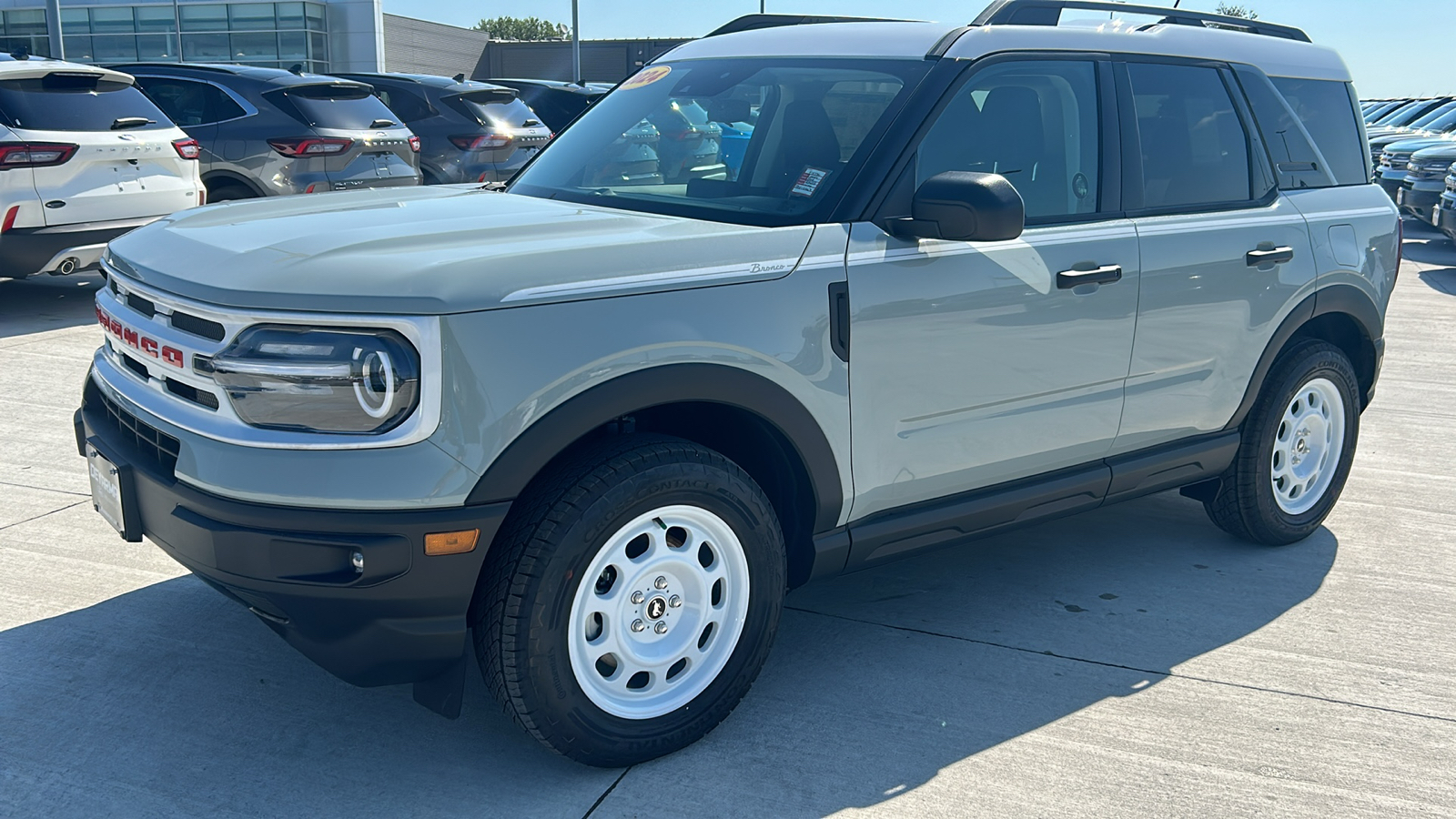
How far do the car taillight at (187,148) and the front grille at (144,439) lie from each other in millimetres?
6253

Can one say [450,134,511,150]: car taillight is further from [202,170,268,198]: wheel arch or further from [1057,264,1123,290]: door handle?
[1057,264,1123,290]: door handle

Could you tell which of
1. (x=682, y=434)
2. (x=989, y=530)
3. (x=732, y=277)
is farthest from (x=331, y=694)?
(x=989, y=530)

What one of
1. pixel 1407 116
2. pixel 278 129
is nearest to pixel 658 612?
pixel 278 129

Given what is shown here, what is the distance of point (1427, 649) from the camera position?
3990 mm

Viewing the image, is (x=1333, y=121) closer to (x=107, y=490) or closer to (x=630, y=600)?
(x=630, y=600)

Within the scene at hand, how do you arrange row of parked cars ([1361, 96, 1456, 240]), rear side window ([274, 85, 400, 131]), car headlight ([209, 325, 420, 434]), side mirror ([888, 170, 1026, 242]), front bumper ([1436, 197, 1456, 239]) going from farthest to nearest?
row of parked cars ([1361, 96, 1456, 240]) < front bumper ([1436, 197, 1456, 239]) < rear side window ([274, 85, 400, 131]) < side mirror ([888, 170, 1026, 242]) < car headlight ([209, 325, 420, 434])

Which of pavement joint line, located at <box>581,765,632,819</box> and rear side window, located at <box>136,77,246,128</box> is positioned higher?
rear side window, located at <box>136,77,246,128</box>

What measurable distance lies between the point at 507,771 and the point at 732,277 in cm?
132

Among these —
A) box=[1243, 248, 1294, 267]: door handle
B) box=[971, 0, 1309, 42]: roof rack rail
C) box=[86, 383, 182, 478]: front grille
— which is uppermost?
box=[971, 0, 1309, 42]: roof rack rail

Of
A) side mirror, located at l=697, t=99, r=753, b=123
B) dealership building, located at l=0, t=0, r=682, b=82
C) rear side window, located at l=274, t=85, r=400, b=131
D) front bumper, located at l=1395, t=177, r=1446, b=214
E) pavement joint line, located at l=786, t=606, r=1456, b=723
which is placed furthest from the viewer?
dealership building, located at l=0, t=0, r=682, b=82

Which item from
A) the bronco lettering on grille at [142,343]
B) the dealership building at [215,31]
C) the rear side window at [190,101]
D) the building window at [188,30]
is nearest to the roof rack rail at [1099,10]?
the bronco lettering on grille at [142,343]

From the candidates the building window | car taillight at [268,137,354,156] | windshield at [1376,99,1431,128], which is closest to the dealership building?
the building window

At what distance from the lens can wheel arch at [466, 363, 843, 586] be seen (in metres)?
2.78

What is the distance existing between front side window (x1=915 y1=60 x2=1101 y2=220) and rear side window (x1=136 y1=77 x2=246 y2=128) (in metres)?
8.26
